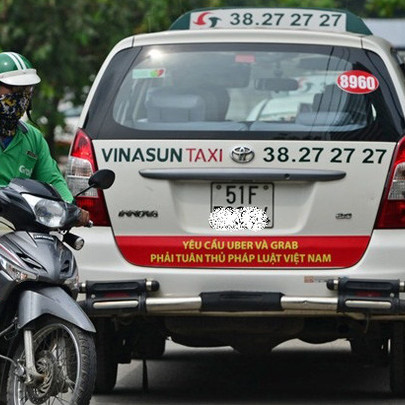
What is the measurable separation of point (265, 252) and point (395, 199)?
65cm

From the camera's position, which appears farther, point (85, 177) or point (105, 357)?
point (105, 357)

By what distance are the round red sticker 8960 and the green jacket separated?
1516 mm

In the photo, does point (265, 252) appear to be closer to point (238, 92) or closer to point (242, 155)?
point (242, 155)

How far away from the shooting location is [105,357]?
7.93 meters

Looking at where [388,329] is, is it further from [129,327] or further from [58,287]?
[58,287]

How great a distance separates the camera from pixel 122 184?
7516 mm

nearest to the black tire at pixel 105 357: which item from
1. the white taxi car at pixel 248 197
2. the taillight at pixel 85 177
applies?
the white taxi car at pixel 248 197

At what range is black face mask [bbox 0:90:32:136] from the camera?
664 cm

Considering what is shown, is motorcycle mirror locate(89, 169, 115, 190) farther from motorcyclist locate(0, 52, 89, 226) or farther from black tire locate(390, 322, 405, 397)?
black tire locate(390, 322, 405, 397)

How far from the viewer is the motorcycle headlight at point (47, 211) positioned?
6.36 meters

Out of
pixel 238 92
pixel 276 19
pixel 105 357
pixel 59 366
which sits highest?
pixel 276 19

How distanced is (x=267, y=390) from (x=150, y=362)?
1428 millimetres

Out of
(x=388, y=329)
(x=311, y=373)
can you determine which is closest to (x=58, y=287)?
(x=388, y=329)

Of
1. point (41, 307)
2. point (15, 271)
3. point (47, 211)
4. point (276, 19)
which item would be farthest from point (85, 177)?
point (276, 19)
